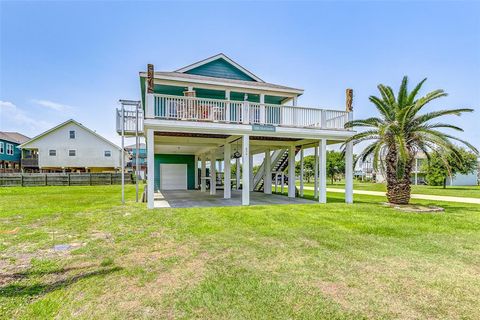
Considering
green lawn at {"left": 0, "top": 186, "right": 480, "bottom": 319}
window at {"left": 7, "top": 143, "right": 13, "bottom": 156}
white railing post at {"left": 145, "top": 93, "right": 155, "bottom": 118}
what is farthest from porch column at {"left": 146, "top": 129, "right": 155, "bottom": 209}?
window at {"left": 7, "top": 143, "right": 13, "bottom": 156}

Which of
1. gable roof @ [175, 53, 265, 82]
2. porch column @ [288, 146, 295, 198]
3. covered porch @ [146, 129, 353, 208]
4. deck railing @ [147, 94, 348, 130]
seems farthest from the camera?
porch column @ [288, 146, 295, 198]

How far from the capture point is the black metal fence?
2527 centimetres

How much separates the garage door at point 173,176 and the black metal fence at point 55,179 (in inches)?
412

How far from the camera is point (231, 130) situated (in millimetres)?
10508

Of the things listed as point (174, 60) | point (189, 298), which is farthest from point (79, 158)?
point (189, 298)

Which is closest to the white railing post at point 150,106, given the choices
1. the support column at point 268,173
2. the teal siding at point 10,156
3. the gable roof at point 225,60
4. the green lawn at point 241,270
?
the green lawn at point 241,270

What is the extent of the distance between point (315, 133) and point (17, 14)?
14.2m

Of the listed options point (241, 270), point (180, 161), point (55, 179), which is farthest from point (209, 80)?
point (55, 179)

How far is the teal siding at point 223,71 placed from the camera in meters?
15.0

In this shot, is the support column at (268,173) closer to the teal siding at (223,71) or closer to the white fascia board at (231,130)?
the teal siding at (223,71)

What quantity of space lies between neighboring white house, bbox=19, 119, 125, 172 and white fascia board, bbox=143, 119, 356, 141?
3054 centimetres

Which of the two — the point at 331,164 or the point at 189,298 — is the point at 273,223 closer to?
the point at 189,298

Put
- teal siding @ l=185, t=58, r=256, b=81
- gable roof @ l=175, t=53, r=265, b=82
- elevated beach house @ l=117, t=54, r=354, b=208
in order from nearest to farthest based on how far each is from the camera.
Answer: elevated beach house @ l=117, t=54, r=354, b=208 → gable roof @ l=175, t=53, r=265, b=82 → teal siding @ l=185, t=58, r=256, b=81

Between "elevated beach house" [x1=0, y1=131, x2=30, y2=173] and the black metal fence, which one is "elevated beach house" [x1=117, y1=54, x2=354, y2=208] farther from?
"elevated beach house" [x1=0, y1=131, x2=30, y2=173]
